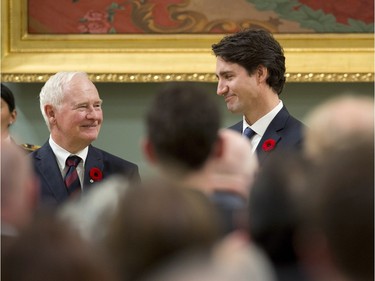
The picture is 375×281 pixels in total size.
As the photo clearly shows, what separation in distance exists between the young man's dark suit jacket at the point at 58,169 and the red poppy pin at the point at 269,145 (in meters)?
0.56

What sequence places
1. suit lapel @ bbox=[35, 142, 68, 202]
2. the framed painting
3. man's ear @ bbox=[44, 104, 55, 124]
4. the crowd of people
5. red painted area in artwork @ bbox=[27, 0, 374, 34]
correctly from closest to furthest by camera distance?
1. the crowd of people
2. suit lapel @ bbox=[35, 142, 68, 202]
3. man's ear @ bbox=[44, 104, 55, 124]
4. the framed painting
5. red painted area in artwork @ bbox=[27, 0, 374, 34]

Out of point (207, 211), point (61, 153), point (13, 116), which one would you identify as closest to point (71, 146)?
point (61, 153)

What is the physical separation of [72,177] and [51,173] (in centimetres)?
11

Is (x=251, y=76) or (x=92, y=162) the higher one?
(x=251, y=76)

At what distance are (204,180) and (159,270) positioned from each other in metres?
0.65

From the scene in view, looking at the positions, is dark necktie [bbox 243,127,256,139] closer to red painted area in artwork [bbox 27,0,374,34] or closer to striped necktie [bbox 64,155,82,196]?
striped necktie [bbox 64,155,82,196]

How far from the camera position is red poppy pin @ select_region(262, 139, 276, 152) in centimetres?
395

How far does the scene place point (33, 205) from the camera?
1.68 metres

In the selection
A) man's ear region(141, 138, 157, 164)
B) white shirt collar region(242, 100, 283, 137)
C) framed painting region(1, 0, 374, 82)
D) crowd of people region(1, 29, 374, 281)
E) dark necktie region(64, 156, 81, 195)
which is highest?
framed painting region(1, 0, 374, 82)

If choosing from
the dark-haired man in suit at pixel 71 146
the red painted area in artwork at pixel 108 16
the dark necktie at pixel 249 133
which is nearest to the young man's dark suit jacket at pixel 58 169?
the dark-haired man in suit at pixel 71 146

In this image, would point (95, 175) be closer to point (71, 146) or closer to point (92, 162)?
point (92, 162)

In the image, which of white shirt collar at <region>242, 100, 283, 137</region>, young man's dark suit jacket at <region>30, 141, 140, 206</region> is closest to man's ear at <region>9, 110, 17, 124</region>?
young man's dark suit jacket at <region>30, 141, 140, 206</region>

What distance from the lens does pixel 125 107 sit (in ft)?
17.3

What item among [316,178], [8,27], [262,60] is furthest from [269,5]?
[316,178]
